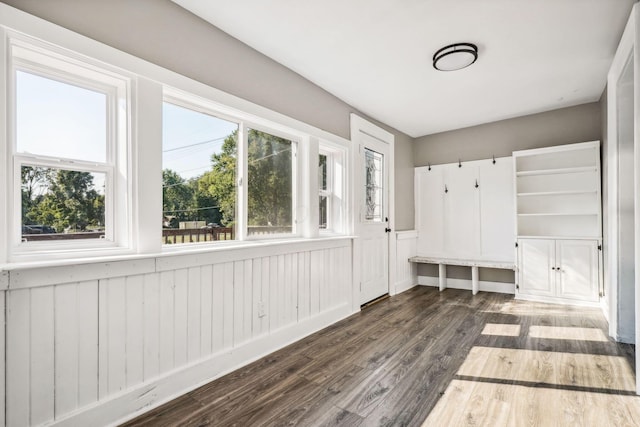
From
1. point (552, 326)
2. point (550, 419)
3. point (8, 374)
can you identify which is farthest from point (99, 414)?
point (552, 326)

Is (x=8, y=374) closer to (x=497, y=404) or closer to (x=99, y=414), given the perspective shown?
(x=99, y=414)

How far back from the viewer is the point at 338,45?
2643 millimetres

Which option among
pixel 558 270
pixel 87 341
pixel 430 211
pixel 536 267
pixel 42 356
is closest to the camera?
pixel 42 356

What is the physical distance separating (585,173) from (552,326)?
2160 millimetres

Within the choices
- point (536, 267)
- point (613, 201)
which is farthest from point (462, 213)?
point (613, 201)

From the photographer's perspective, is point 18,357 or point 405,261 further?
point 405,261

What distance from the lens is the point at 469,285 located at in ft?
16.2

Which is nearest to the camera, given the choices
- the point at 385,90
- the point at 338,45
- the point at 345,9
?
the point at 345,9

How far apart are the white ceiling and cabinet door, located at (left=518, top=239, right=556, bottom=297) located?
6.09ft

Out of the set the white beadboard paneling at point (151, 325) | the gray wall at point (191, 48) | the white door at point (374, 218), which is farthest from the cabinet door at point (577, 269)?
the white beadboard paneling at point (151, 325)

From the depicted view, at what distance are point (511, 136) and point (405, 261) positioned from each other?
7.94 ft

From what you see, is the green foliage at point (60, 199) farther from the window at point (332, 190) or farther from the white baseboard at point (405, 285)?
the white baseboard at point (405, 285)

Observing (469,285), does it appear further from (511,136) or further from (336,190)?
(336,190)

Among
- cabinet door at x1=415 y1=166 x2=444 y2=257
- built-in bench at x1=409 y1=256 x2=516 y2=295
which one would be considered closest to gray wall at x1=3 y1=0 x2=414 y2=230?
cabinet door at x1=415 y1=166 x2=444 y2=257
